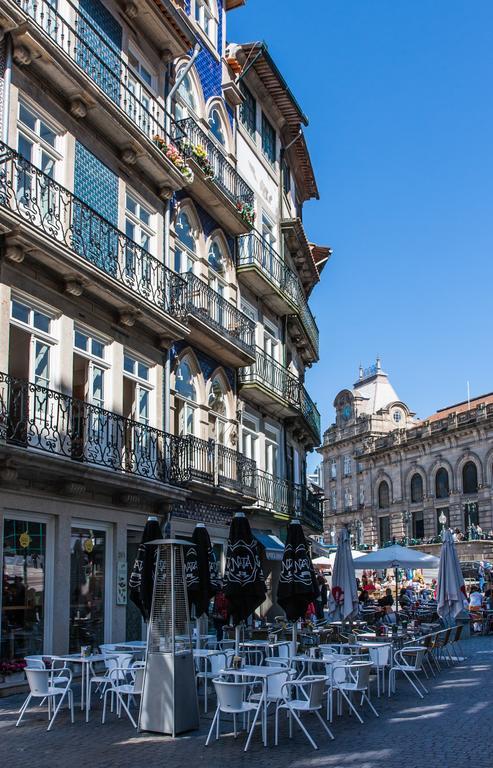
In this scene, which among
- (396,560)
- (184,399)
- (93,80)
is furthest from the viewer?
(396,560)

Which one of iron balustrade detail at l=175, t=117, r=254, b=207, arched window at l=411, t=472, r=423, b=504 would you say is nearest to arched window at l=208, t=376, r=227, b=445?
iron balustrade detail at l=175, t=117, r=254, b=207

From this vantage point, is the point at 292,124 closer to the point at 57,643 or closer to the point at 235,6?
the point at 235,6

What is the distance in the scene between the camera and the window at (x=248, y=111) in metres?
25.9

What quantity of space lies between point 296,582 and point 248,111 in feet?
55.6

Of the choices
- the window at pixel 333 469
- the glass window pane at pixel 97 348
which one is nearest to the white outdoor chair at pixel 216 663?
the glass window pane at pixel 97 348

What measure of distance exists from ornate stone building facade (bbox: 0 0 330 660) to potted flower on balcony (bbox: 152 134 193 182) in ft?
0.20

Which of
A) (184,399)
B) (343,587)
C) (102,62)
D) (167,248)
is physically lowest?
(343,587)

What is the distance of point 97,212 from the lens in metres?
16.5

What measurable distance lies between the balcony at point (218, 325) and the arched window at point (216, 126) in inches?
189

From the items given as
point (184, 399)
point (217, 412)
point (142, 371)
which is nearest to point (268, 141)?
point (217, 412)

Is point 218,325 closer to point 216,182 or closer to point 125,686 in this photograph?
point 216,182

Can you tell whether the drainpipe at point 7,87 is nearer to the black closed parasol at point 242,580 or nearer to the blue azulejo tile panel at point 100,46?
the blue azulejo tile panel at point 100,46

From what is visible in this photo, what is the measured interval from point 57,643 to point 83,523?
2.21 m

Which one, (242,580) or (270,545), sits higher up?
(270,545)
